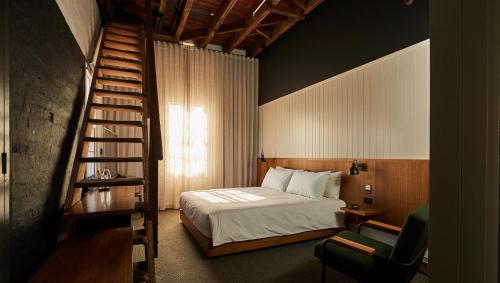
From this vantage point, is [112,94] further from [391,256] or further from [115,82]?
[391,256]

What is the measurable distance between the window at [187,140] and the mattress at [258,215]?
5.85 feet

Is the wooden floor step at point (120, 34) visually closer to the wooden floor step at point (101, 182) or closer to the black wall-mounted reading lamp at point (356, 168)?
the wooden floor step at point (101, 182)

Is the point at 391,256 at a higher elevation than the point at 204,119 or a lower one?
lower

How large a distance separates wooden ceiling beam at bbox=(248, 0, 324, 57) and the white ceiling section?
123 inches

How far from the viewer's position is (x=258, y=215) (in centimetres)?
301

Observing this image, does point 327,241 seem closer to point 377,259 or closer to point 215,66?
point 377,259

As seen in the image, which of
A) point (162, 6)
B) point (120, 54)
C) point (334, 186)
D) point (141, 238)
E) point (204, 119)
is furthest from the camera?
point (204, 119)

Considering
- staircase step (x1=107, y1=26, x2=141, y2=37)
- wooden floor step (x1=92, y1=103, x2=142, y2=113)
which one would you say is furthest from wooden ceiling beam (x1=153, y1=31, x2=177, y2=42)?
wooden floor step (x1=92, y1=103, x2=142, y2=113)

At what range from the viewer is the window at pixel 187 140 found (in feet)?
17.3

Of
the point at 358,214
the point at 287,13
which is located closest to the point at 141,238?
the point at 358,214

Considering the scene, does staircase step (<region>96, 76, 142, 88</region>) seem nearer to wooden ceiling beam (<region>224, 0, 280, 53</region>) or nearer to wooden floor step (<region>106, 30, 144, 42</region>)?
wooden floor step (<region>106, 30, 144, 42</region>)

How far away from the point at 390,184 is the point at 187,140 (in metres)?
3.85

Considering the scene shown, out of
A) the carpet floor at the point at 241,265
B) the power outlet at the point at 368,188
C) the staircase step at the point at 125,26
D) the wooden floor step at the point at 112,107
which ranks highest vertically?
the staircase step at the point at 125,26

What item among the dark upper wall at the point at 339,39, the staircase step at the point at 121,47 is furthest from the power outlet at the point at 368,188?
the staircase step at the point at 121,47
